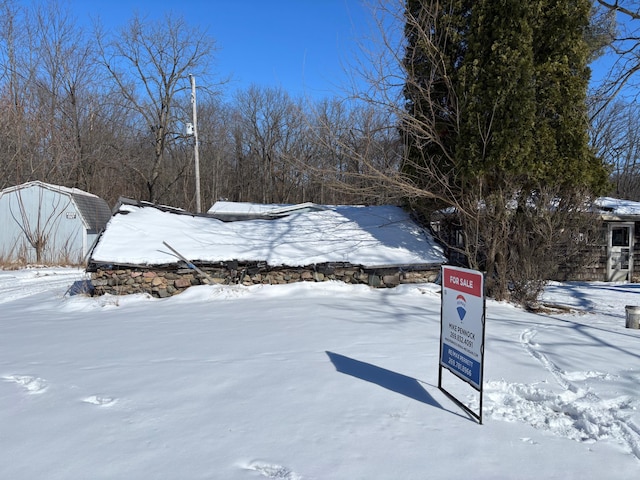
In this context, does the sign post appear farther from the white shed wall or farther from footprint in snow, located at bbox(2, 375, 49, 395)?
the white shed wall

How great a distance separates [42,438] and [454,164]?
9.18 metres

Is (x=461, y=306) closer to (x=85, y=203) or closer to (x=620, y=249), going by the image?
(x=620, y=249)

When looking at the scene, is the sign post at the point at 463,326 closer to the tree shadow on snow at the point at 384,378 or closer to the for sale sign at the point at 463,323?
the for sale sign at the point at 463,323

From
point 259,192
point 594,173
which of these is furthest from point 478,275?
point 259,192

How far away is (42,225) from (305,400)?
1898 cm

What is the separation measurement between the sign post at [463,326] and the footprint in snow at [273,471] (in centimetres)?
168

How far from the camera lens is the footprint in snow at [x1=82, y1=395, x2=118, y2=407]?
3.90 m

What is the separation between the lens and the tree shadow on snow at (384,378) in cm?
418

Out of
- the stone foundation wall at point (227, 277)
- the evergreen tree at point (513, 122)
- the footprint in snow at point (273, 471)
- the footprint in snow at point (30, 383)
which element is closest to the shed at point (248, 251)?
the stone foundation wall at point (227, 277)

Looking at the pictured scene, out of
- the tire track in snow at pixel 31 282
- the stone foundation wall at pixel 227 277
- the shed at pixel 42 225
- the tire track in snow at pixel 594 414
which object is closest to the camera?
the tire track in snow at pixel 594 414

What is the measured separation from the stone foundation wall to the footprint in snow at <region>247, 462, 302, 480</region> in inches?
285

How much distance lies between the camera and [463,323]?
3875mm

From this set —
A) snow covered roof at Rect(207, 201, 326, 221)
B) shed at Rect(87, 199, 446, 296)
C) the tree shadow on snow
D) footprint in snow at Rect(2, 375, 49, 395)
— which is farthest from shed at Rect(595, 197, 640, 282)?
footprint in snow at Rect(2, 375, 49, 395)

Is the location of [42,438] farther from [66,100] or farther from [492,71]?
[66,100]
